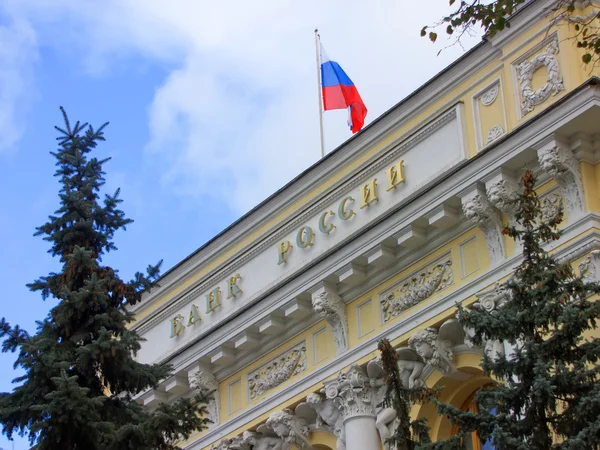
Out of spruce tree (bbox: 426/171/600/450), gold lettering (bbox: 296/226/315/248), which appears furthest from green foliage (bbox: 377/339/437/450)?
gold lettering (bbox: 296/226/315/248)

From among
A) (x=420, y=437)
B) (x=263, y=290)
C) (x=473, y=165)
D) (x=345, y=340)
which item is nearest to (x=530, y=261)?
(x=420, y=437)

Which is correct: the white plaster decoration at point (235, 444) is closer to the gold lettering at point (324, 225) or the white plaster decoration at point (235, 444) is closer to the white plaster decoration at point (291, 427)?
the white plaster decoration at point (291, 427)

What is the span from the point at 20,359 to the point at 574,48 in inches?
348

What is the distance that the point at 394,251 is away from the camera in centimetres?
2103

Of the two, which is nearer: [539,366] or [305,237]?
[539,366]

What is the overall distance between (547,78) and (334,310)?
5.14 metres

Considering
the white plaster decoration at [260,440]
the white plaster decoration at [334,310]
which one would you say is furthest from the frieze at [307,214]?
the white plaster decoration at [260,440]

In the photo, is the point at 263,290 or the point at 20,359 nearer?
the point at 20,359

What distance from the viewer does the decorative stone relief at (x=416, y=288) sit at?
20297 mm

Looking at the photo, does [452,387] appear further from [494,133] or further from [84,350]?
[84,350]

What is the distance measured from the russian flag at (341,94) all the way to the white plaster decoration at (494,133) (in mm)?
5966

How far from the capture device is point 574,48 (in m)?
19.2

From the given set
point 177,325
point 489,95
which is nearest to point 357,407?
point 489,95

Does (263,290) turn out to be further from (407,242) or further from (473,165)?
(473,165)
